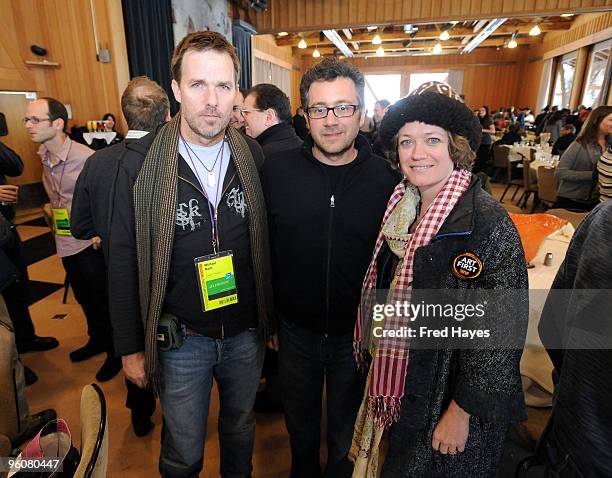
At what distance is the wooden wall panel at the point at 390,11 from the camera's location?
682 centimetres

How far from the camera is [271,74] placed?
13391 mm

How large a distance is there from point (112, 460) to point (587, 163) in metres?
4.64

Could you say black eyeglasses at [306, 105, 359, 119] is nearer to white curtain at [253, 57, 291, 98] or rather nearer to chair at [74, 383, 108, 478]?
chair at [74, 383, 108, 478]

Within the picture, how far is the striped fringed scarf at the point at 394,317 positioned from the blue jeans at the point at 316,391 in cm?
17

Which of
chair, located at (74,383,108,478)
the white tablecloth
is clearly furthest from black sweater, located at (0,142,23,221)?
the white tablecloth

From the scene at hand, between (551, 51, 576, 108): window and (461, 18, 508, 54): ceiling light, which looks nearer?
(461, 18, 508, 54): ceiling light

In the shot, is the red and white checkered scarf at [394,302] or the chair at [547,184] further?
the chair at [547,184]

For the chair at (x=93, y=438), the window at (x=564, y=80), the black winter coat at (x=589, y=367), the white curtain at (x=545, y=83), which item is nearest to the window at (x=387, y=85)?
the white curtain at (x=545, y=83)

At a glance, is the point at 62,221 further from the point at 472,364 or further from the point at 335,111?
the point at 472,364

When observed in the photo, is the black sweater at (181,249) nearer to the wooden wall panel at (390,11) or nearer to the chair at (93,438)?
the chair at (93,438)

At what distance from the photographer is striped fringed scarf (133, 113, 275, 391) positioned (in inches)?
50.4

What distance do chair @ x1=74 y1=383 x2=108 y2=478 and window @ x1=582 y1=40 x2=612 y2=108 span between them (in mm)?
12431

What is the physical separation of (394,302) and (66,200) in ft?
7.83

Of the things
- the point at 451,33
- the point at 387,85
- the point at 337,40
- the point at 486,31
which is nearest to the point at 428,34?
the point at 451,33
